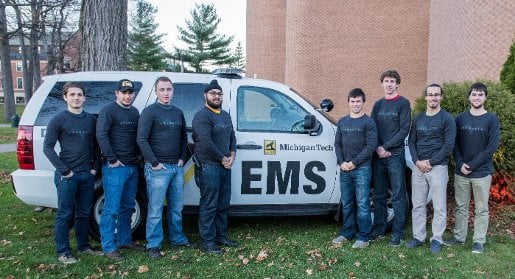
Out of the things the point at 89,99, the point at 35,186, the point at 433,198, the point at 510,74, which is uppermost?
the point at 510,74

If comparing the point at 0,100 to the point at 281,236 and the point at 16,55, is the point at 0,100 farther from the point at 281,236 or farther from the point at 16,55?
the point at 281,236

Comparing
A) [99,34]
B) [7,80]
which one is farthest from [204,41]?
[99,34]

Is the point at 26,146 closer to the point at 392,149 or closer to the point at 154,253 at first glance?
the point at 154,253

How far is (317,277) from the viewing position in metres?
4.50

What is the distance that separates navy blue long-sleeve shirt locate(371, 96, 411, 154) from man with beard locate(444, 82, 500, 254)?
1.89ft

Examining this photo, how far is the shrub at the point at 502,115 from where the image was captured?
6820mm

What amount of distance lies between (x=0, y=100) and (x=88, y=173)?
8343cm

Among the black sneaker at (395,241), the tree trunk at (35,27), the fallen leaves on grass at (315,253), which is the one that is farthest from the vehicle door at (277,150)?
the tree trunk at (35,27)

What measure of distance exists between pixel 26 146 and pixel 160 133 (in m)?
1.56

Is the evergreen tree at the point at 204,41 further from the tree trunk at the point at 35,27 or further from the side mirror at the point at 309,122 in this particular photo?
the side mirror at the point at 309,122

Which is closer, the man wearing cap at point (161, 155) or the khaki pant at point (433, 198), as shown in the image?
the man wearing cap at point (161, 155)

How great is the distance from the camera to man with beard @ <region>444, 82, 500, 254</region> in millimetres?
4926

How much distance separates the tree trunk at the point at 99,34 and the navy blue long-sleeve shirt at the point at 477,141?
18.4 ft

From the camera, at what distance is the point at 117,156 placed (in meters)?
4.93
